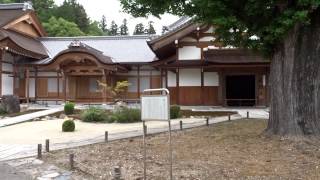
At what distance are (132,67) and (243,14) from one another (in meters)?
23.8

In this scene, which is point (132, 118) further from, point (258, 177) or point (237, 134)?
point (258, 177)

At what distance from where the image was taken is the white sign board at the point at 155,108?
27.6 ft

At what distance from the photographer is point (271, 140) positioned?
1259 centimetres

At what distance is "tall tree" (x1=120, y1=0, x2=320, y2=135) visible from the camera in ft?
40.3

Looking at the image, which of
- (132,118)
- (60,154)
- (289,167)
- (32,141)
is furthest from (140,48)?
(289,167)

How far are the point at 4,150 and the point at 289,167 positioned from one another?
804 cm

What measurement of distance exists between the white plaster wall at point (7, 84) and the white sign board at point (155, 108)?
27096 millimetres

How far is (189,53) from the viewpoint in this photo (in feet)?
101

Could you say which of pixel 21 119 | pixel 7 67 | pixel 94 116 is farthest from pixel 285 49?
pixel 7 67

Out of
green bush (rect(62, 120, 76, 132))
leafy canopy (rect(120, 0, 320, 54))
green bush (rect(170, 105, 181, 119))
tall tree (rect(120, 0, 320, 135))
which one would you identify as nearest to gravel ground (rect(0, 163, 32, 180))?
leafy canopy (rect(120, 0, 320, 54))

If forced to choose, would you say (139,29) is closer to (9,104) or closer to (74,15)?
(74,15)

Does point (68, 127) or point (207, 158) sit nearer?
point (207, 158)

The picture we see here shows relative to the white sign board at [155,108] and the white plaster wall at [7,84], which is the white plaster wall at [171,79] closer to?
the white plaster wall at [7,84]

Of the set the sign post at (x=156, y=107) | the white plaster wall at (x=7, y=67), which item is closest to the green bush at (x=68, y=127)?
the sign post at (x=156, y=107)
